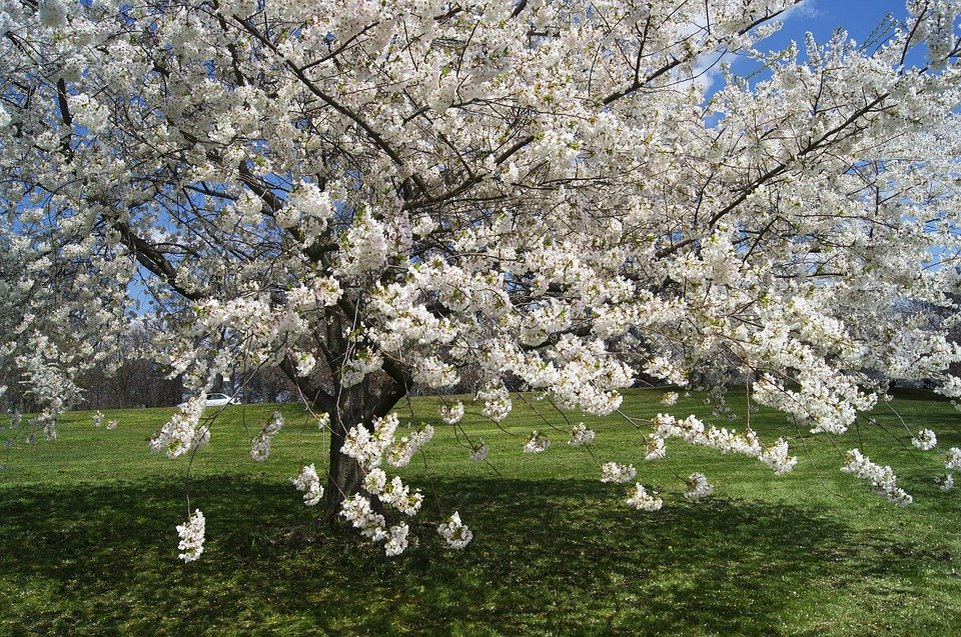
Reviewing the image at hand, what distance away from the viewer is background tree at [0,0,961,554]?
493 cm

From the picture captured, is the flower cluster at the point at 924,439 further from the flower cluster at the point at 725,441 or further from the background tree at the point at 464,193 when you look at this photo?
the flower cluster at the point at 725,441

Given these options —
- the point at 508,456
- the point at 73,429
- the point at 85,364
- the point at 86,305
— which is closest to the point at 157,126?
the point at 86,305

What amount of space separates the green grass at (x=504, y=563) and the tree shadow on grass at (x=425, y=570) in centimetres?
2

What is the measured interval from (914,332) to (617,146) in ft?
15.1

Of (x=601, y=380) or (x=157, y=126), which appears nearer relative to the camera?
(x=601, y=380)

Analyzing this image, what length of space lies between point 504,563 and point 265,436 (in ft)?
9.36

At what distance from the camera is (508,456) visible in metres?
15.9

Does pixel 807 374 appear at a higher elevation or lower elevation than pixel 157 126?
lower

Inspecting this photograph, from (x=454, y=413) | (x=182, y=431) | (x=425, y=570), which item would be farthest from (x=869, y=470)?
(x=182, y=431)

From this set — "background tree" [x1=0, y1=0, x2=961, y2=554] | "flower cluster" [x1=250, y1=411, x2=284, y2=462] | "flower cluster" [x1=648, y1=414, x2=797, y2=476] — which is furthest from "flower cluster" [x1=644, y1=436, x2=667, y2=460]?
"flower cluster" [x1=250, y1=411, x2=284, y2=462]

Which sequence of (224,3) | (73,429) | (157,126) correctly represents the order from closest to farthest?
(224,3) → (157,126) → (73,429)

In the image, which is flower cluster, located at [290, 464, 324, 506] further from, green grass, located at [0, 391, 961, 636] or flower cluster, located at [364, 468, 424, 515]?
flower cluster, located at [364, 468, 424, 515]

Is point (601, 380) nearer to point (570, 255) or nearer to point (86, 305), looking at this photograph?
point (570, 255)

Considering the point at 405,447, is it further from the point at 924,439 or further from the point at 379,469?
the point at 924,439
